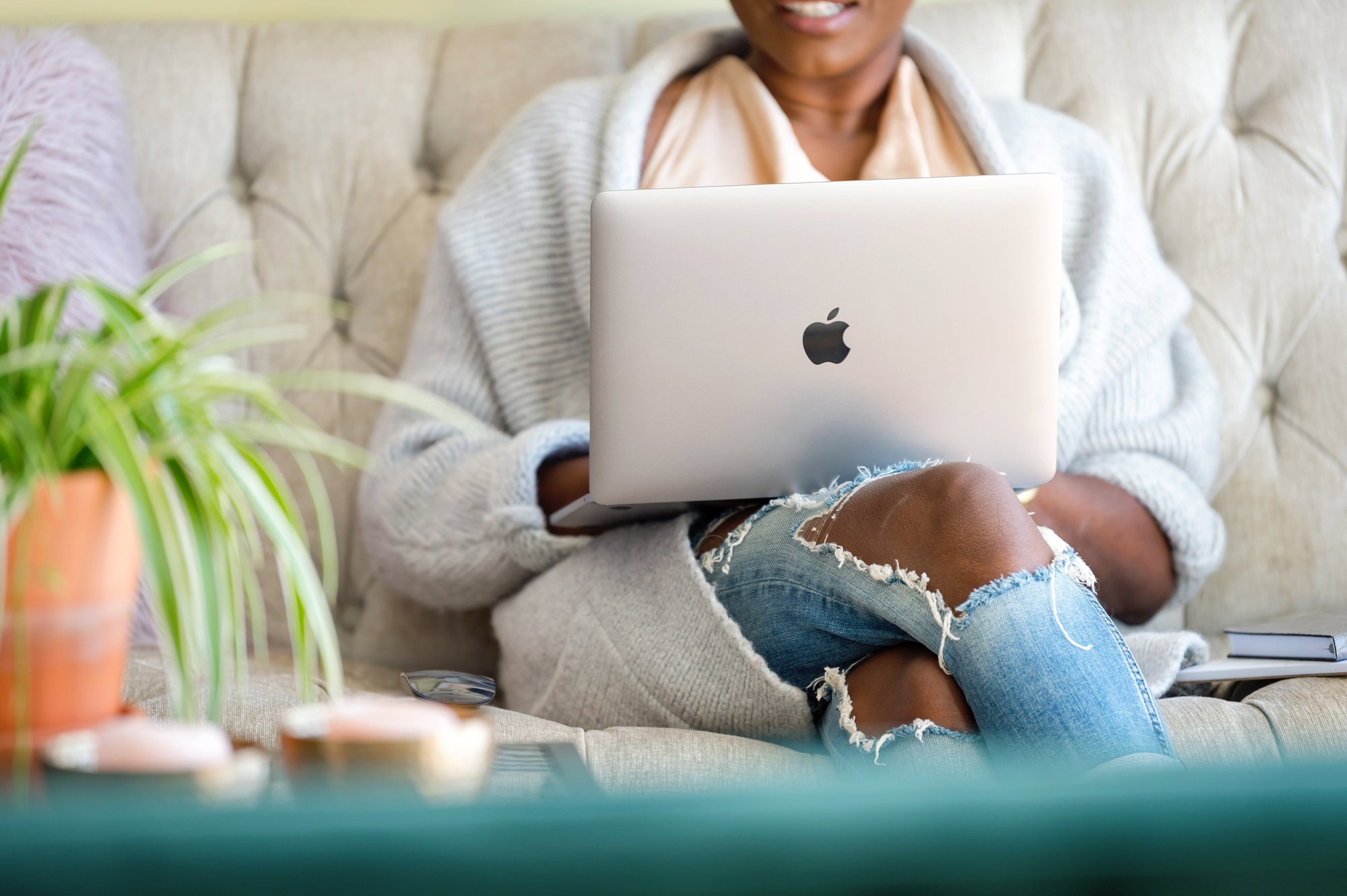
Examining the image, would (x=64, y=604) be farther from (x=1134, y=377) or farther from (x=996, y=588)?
(x=1134, y=377)

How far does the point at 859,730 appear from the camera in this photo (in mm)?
891

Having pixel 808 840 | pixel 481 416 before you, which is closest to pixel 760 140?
pixel 481 416

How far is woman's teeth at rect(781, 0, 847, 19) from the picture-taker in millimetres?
1393

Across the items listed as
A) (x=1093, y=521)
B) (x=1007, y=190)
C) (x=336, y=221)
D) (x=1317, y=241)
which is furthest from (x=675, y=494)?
(x=1317, y=241)

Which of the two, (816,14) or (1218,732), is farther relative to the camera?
(816,14)

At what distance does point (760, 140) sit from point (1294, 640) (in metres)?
0.78

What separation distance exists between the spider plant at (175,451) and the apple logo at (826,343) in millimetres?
466

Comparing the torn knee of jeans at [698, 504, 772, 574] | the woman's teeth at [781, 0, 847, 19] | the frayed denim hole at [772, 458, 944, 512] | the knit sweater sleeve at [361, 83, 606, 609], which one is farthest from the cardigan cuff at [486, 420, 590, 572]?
the woman's teeth at [781, 0, 847, 19]

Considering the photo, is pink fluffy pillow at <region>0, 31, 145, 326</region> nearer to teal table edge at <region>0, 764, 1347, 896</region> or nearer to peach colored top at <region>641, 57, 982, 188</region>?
peach colored top at <region>641, 57, 982, 188</region>

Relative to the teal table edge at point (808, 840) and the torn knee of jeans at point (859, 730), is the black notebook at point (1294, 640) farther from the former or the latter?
the teal table edge at point (808, 840)

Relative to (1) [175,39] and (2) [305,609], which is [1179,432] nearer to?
(2) [305,609]

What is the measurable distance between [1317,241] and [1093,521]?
53cm

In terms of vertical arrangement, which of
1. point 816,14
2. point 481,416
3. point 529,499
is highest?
point 816,14

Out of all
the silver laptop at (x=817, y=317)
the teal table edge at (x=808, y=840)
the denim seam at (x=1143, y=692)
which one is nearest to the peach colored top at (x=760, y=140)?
the silver laptop at (x=817, y=317)
